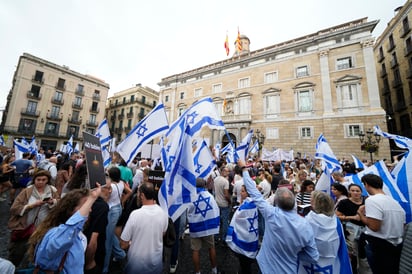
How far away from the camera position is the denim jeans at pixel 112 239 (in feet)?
9.23

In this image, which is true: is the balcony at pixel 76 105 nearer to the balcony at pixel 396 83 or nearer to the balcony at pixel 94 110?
the balcony at pixel 94 110

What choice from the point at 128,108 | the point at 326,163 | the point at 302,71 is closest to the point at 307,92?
the point at 302,71

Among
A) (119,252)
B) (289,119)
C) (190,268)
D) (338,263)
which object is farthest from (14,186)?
(289,119)

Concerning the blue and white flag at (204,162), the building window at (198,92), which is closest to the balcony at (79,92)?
the building window at (198,92)

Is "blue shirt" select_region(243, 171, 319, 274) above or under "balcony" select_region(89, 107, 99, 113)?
under

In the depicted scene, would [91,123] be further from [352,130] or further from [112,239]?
[352,130]

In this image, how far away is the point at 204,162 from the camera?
392 centimetres

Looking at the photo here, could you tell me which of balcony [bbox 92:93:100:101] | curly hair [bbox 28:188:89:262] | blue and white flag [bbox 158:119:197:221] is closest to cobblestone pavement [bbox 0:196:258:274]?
blue and white flag [bbox 158:119:197:221]

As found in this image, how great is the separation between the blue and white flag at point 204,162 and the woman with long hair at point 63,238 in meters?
2.40

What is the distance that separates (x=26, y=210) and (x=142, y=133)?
2.19 meters

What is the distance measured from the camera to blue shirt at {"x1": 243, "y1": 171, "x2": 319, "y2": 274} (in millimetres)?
1887

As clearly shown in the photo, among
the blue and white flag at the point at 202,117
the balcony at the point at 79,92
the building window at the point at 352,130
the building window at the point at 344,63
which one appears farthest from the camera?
the balcony at the point at 79,92

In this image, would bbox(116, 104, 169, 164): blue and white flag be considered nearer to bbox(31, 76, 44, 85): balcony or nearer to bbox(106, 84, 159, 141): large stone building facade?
bbox(31, 76, 44, 85): balcony

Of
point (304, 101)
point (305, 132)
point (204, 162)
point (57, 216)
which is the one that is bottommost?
point (57, 216)
